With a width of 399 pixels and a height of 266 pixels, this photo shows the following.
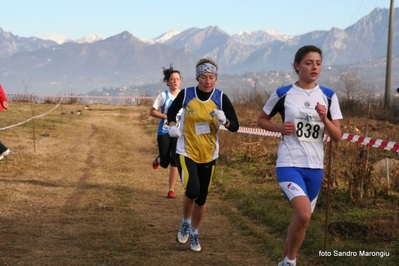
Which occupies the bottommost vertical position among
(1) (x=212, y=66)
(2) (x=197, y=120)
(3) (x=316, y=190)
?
(3) (x=316, y=190)

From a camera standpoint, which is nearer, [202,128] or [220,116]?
[220,116]

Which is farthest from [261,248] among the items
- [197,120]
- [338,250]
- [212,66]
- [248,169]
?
[248,169]

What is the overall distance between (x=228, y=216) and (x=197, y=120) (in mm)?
2745

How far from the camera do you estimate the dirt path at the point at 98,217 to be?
6539mm

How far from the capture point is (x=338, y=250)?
22.2 feet

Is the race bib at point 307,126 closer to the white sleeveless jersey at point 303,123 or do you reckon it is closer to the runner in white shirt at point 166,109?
the white sleeveless jersey at point 303,123

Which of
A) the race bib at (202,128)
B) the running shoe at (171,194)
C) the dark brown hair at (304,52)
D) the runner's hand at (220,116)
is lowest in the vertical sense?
the running shoe at (171,194)

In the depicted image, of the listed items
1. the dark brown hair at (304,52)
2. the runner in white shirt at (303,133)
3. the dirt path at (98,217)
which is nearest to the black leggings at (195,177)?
the dirt path at (98,217)

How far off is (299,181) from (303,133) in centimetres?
43

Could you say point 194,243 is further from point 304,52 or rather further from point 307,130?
point 304,52

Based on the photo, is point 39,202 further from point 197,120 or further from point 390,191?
point 390,191

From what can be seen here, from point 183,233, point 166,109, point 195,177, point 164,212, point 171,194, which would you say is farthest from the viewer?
point 171,194

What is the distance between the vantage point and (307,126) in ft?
17.9

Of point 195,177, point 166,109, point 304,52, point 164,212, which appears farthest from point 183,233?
point 166,109
